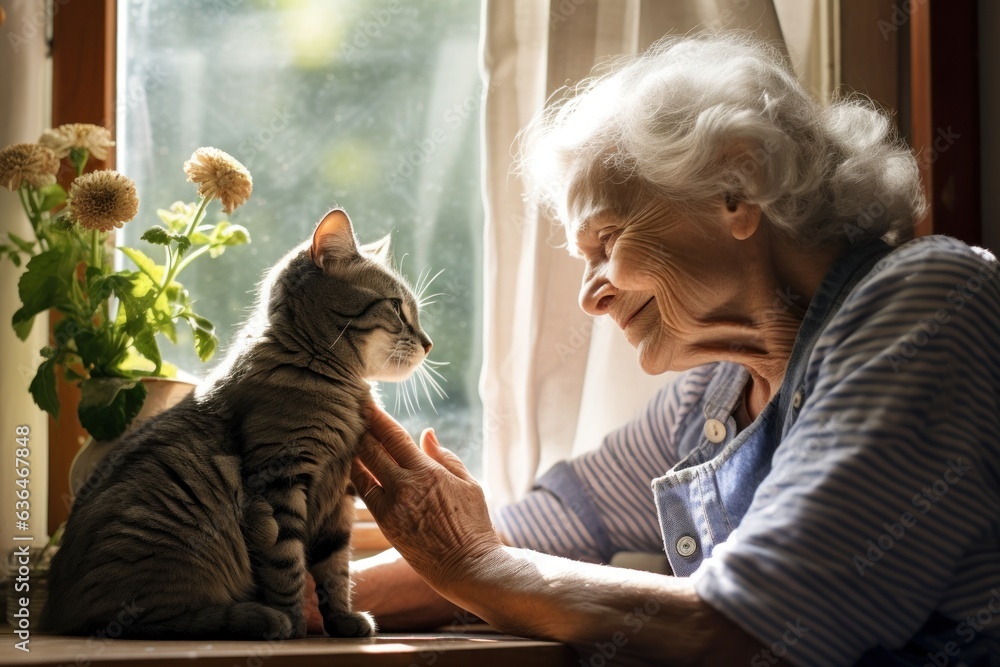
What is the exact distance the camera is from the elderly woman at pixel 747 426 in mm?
986

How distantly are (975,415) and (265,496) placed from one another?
0.85 meters

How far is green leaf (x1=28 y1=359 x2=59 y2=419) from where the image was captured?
1422 millimetres

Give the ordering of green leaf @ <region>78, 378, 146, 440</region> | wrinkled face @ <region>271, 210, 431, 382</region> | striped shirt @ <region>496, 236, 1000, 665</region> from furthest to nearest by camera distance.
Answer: green leaf @ <region>78, 378, 146, 440</region>
wrinkled face @ <region>271, 210, 431, 382</region>
striped shirt @ <region>496, 236, 1000, 665</region>

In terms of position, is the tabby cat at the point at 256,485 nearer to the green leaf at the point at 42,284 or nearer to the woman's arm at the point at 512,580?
the woman's arm at the point at 512,580

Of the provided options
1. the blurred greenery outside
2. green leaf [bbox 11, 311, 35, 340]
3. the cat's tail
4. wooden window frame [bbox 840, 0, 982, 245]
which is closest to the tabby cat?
the cat's tail

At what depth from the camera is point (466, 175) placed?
6.47 feet

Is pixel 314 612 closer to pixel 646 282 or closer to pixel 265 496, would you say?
pixel 265 496

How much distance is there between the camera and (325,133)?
1922 millimetres

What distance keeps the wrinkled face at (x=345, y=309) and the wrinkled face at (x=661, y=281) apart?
31 centimetres

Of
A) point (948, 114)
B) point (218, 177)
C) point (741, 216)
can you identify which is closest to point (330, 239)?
point (218, 177)

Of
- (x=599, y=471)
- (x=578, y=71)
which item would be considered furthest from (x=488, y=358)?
(x=578, y=71)

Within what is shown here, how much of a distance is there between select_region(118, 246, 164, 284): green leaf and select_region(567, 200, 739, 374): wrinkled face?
27.8 inches

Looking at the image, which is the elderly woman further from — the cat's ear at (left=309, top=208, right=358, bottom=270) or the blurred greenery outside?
the blurred greenery outside

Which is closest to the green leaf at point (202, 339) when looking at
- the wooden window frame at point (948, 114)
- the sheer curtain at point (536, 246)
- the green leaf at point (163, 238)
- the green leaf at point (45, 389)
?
the green leaf at point (163, 238)
